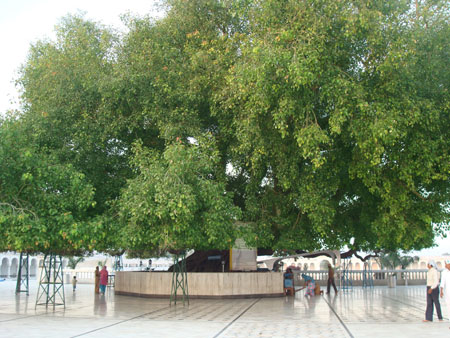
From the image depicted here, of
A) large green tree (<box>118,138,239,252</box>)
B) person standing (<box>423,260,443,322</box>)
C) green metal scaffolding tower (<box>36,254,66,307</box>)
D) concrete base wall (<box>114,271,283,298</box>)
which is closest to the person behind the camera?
person standing (<box>423,260,443,322</box>)

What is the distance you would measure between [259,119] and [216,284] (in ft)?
28.2

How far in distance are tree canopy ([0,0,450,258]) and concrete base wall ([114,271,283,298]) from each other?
3270 mm

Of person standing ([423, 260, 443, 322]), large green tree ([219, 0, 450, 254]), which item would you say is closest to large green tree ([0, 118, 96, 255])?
large green tree ([219, 0, 450, 254])

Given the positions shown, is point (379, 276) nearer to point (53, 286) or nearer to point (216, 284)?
point (216, 284)

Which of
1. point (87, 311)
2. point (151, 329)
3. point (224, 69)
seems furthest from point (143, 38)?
point (151, 329)

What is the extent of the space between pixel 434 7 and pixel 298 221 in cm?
996

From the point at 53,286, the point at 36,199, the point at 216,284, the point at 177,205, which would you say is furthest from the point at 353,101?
the point at 53,286

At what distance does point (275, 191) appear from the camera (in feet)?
69.5

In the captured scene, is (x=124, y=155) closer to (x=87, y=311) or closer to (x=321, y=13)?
(x=87, y=311)

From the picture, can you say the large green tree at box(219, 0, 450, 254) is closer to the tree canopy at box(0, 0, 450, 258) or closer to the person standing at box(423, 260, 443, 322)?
the tree canopy at box(0, 0, 450, 258)

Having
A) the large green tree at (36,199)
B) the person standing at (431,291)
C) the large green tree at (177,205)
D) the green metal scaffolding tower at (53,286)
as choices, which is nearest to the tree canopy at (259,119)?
the large green tree at (177,205)

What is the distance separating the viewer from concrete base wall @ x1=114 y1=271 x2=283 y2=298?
22.0m

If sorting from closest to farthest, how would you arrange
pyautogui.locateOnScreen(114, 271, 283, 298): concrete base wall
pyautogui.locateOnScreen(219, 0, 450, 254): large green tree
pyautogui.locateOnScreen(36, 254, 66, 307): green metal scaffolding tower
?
1. pyautogui.locateOnScreen(219, 0, 450, 254): large green tree
2. pyautogui.locateOnScreen(36, 254, 66, 307): green metal scaffolding tower
3. pyautogui.locateOnScreen(114, 271, 283, 298): concrete base wall

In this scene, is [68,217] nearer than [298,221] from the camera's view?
Yes
